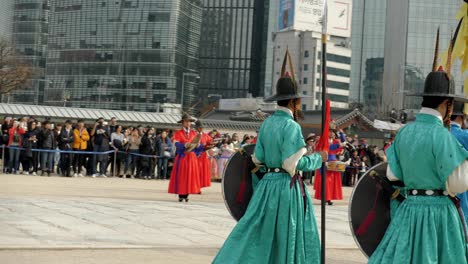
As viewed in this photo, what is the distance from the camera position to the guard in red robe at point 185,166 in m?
16.1

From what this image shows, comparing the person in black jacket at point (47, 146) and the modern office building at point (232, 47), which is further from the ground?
the modern office building at point (232, 47)

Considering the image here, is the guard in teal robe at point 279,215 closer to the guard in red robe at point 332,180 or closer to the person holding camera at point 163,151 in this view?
the guard in red robe at point 332,180

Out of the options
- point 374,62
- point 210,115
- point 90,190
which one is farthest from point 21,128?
point 374,62

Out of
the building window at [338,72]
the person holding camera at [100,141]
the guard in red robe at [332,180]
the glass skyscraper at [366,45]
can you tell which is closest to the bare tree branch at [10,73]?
the person holding camera at [100,141]

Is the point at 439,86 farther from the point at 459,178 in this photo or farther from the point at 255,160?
the point at 255,160

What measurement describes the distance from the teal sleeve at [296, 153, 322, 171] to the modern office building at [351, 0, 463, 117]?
339ft

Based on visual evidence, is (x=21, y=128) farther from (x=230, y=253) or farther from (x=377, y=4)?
(x=377, y=4)

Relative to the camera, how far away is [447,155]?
18.1 ft

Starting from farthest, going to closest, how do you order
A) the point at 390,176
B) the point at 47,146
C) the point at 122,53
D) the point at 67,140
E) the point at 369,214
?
the point at 122,53
the point at 67,140
the point at 47,146
the point at 369,214
the point at 390,176

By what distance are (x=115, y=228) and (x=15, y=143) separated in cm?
1302

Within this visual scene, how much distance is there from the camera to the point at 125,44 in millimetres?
103438

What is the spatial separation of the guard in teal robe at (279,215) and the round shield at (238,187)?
0.58m

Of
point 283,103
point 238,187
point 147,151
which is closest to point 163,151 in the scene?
point 147,151

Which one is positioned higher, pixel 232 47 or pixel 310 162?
pixel 232 47
